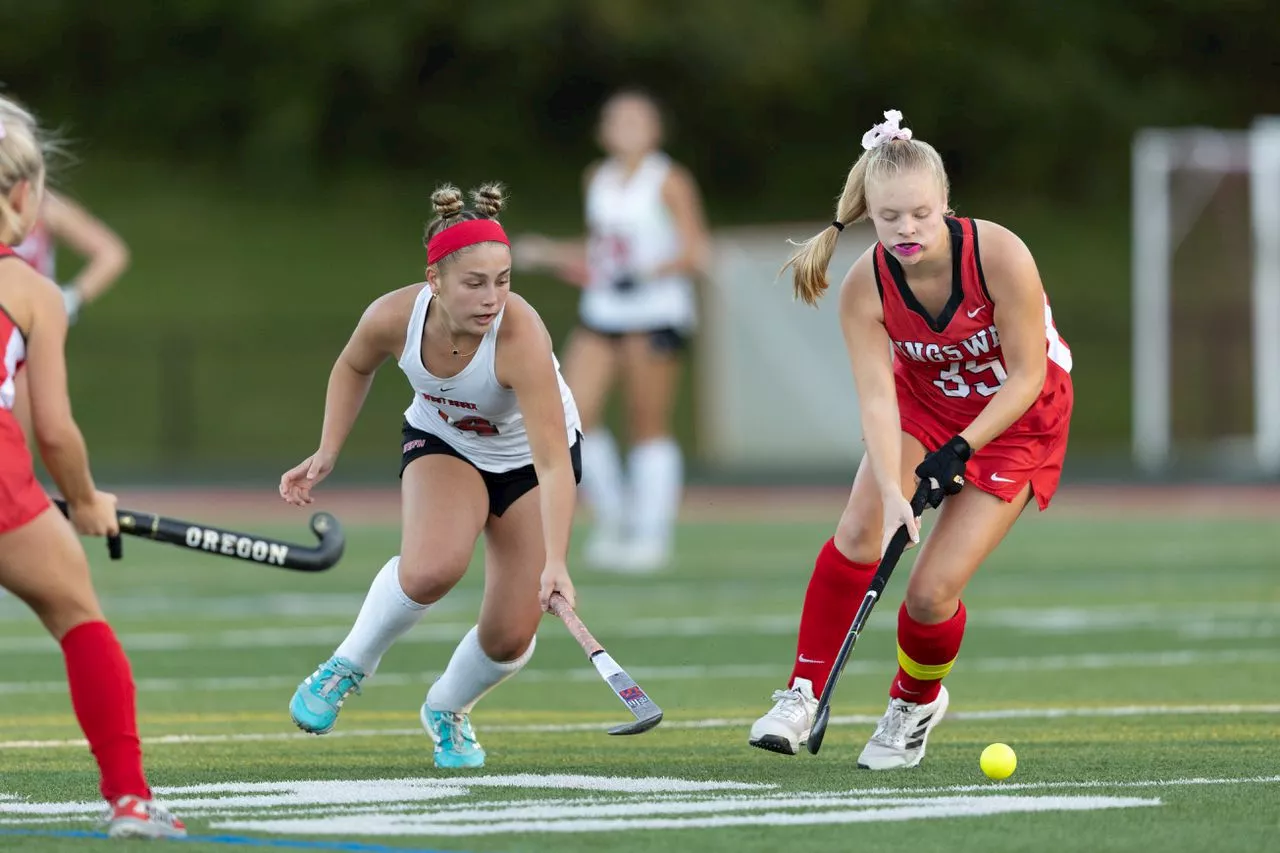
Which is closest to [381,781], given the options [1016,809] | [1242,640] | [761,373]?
[1016,809]

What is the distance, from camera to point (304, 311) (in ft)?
89.5

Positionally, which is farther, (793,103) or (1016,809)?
(793,103)

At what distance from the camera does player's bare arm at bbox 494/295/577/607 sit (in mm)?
5496

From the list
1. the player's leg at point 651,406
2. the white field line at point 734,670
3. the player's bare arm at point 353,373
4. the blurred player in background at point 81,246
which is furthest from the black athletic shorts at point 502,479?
the player's leg at point 651,406

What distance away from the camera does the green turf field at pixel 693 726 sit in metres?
4.60

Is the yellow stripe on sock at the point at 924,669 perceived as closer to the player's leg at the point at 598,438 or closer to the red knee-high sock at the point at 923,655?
the red knee-high sock at the point at 923,655

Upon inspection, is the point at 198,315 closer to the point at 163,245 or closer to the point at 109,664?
the point at 163,245

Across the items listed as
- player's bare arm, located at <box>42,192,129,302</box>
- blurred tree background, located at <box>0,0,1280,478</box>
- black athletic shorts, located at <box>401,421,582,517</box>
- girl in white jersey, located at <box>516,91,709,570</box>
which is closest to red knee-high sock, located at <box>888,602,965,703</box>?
black athletic shorts, located at <box>401,421,582,517</box>

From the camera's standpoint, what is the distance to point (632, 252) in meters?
11.9

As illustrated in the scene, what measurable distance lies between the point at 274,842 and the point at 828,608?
6.58 ft

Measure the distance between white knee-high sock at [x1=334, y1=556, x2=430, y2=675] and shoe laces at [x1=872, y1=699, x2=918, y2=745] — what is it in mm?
1172

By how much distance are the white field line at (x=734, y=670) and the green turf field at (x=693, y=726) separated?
22mm

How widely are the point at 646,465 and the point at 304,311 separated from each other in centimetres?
1618

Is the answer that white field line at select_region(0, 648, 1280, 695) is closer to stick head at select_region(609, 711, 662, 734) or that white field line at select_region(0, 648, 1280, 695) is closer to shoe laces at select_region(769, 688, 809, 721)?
shoe laces at select_region(769, 688, 809, 721)
